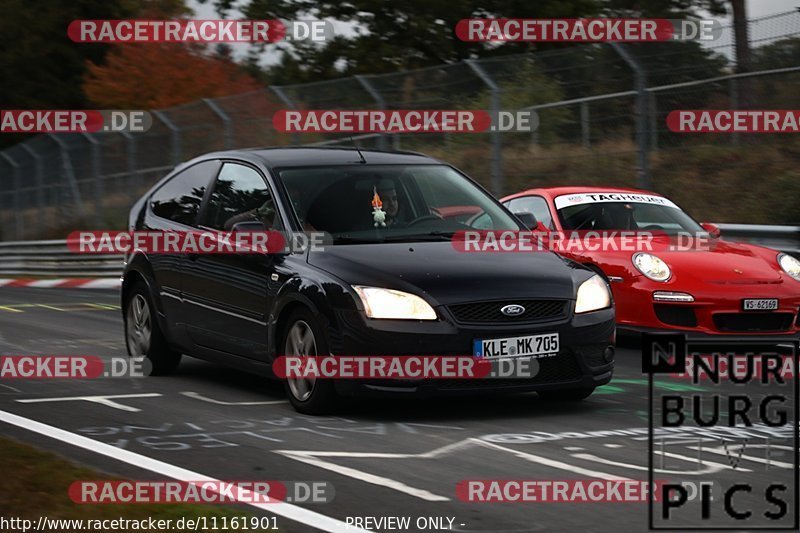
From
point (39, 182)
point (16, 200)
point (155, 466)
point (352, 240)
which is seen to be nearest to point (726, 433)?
point (352, 240)

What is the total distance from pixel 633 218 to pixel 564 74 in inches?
242

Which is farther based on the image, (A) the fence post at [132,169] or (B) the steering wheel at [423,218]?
(A) the fence post at [132,169]

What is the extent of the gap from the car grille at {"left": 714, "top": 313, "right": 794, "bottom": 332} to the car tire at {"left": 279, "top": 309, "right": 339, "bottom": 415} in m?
3.91

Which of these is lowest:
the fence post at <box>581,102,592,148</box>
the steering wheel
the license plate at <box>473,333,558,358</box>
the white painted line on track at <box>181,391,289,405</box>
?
the white painted line on track at <box>181,391,289,405</box>

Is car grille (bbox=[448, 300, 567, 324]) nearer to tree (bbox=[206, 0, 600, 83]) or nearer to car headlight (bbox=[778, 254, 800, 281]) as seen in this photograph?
car headlight (bbox=[778, 254, 800, 281])

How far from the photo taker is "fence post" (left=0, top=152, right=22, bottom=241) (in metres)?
36.1

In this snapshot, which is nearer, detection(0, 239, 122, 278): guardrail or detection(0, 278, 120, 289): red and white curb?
detection(0, 278, 120, 289): red and white curb

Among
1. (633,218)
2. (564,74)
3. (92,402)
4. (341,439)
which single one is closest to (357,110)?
(564,74)

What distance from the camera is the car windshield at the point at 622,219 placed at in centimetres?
1220

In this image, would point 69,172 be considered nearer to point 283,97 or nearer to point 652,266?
point 283,97

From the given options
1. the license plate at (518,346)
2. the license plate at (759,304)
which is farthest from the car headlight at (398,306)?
the license plate at (759,304)

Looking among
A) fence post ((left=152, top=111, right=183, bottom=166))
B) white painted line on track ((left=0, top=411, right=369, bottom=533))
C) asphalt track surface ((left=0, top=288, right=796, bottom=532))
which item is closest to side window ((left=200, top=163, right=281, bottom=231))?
asphalt track surface ((left=0, top=288, right=796, bottom=532))

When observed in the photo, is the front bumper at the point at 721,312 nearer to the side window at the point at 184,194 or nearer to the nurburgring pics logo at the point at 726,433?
the nurburgring pics logo at the point at 726,433

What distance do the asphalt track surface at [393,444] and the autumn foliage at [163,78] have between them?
3923 centimetres
